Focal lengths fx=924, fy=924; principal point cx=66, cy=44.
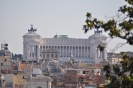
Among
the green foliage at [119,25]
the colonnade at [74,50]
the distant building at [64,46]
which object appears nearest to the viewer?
the green foliage at [119,25]

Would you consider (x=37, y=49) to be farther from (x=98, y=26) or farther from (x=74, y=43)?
(x=98, y=26)

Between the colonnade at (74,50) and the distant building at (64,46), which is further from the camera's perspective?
the colonnade at (74,50)

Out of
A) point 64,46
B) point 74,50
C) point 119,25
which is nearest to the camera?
point 119,25

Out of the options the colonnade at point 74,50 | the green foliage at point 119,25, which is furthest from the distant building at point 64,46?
the green foliage at point 119,25

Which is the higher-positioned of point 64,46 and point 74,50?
point 64,46

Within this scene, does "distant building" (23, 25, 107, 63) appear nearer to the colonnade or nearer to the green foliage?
the colonnade

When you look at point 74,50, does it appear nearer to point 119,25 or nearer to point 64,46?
point 64,46

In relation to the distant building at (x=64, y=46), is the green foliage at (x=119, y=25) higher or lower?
lower

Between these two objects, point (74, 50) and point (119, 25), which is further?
point (74, 50)

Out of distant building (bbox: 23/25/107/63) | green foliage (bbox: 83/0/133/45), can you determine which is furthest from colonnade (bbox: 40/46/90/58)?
green foliage (bbox: 83/0/133/45)

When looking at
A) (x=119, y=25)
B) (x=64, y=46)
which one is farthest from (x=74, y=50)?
(x=119, y=25)

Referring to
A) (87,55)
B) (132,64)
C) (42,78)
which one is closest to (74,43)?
(87,55)

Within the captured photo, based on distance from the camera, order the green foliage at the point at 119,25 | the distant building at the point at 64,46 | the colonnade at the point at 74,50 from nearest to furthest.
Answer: the green foliage at the point at 119,25 → the distant building at the point at 64,46 → the colonnade at the point at 74,50

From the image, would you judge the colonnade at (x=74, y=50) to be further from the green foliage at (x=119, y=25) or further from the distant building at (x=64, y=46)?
the green foliage at (x=119, y=25)
